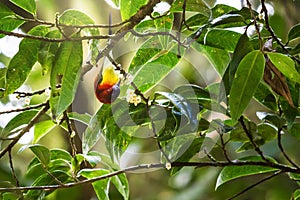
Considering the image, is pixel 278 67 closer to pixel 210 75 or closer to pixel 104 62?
pixel 104 62

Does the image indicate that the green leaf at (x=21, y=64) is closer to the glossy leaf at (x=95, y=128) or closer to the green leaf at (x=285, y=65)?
the glossy leaf at (x=95, y=128)

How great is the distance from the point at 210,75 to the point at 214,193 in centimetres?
34

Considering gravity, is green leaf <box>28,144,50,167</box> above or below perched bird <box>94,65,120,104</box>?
below

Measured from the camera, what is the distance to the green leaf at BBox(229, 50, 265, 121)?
53 centimetres

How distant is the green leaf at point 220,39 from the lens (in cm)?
61

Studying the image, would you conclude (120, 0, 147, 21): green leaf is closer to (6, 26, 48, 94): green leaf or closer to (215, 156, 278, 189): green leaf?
(6, 26, 48, 94): green leaf

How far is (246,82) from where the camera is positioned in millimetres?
536

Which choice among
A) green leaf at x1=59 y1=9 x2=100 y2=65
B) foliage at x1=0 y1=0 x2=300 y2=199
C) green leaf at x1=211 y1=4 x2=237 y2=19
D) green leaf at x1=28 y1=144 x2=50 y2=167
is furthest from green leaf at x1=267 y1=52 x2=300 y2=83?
green leaf at x1=28 y1=144 x2=50 y2=167

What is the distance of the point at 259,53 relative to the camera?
538mm

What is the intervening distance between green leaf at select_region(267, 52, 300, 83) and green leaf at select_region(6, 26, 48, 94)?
0.29 metres

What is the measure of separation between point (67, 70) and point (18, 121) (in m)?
0.18

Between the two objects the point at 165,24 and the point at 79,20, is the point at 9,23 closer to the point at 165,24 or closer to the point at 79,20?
the point at 79,20

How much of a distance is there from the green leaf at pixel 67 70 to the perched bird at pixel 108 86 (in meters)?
0.05

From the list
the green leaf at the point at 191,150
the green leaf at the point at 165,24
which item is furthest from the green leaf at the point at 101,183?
the green leaf at the point at 165,24
